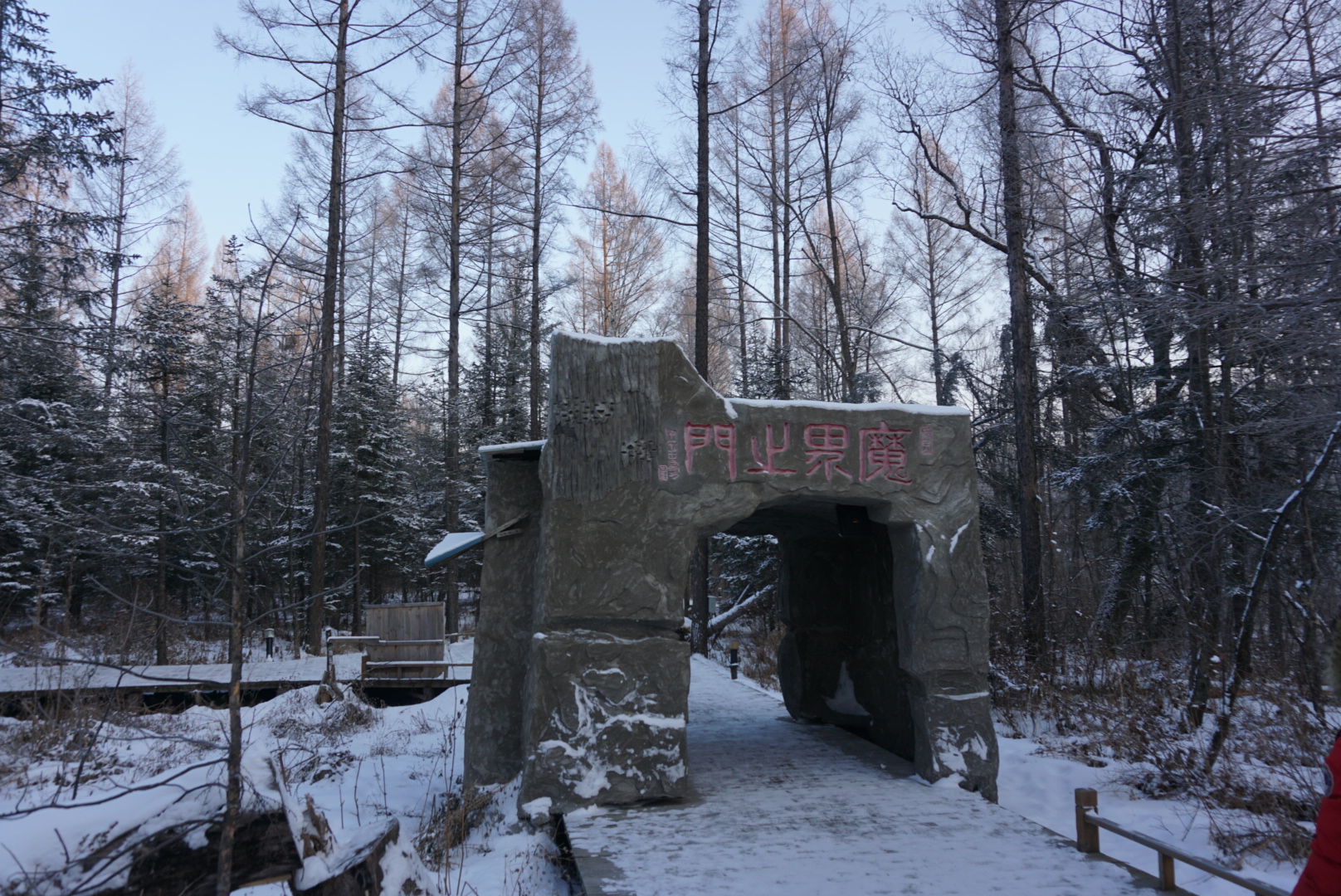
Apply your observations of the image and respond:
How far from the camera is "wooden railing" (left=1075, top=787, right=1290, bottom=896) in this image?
3.73 m

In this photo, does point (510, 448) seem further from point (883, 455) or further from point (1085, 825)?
point (1085, 825)

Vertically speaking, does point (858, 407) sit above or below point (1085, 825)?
above

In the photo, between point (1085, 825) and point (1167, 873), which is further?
point (1085, 825)

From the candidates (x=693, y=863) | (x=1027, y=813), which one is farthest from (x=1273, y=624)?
(x=693, y=863)

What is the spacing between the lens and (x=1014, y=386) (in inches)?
406

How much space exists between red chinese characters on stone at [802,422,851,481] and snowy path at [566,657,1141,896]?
241 cm

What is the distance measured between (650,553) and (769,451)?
123cm

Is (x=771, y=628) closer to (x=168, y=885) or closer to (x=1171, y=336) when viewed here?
(x=1171, y=336)

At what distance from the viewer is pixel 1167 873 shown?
4.20 m

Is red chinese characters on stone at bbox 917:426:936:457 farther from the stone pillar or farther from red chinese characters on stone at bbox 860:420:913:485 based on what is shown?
the stone pillar

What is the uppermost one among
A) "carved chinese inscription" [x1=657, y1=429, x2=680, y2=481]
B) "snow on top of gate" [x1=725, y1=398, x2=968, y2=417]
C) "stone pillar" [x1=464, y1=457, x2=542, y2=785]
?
"snow on top of gate" [x1=725, y1=398, x2=968, y2=417]

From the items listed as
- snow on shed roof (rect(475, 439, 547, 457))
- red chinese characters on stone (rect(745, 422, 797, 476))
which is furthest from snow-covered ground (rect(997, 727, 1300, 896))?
snow on shed roof (rect(475, 439, 547, 457))

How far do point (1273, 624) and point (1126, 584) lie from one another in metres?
2.58

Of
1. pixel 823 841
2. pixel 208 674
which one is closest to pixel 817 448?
pixel 823 841
